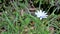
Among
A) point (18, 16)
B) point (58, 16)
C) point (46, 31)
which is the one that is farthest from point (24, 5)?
point (46, 31)

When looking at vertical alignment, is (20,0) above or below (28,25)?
above

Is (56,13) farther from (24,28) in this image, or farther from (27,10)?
(24,28)

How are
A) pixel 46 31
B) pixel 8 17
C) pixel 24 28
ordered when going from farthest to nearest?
pixel 8 17, pixel 24 28, pixel 46 31

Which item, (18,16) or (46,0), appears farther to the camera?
(46,0)

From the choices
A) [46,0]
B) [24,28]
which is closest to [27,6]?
[46,0]

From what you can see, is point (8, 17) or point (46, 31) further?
point (8, 17)

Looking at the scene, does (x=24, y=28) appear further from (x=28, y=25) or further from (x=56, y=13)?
(x=56, y=13)

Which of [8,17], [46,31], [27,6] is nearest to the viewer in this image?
[46,31]

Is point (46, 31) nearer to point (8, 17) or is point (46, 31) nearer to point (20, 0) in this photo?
point (8, 17)

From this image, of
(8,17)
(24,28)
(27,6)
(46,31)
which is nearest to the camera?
(46,31)
